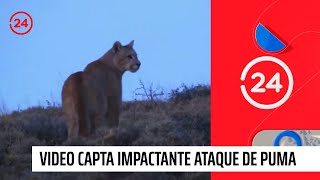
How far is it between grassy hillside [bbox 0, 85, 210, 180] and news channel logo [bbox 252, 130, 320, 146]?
176 centimetres

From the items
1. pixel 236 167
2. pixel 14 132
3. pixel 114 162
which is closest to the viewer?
pixel 236 167

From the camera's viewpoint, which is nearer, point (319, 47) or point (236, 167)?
point (319, 47)

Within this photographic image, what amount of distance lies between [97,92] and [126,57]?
0.94 meters

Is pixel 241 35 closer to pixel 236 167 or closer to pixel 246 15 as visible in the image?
pixel 246 15

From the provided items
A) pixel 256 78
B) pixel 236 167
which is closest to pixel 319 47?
pixel 256 78

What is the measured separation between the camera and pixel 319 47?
10.8ft

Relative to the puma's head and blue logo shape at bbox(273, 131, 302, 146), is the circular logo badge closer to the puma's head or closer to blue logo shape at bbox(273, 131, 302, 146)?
blue logo shape at bbox(273, 131, 302, 146)

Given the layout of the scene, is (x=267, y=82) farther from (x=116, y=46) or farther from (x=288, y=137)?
(x=116, y=46)

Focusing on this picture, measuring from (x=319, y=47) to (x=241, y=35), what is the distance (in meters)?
0.42

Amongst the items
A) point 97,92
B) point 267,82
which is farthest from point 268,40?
point 97,92

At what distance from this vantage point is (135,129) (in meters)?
7.37

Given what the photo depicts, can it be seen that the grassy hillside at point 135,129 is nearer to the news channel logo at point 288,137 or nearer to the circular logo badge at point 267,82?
the news channel logo at point 288,137

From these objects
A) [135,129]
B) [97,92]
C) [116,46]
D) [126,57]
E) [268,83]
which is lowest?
[135,129]

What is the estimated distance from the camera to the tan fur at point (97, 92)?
8.53 m
